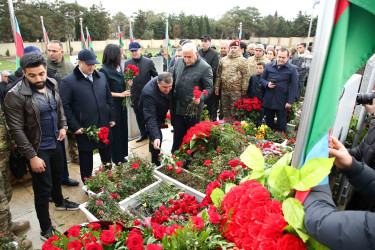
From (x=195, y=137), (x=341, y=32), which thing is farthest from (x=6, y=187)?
(x=341, y=32)

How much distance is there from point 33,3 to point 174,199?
51.9 metres

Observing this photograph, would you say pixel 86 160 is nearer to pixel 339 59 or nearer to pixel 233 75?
pixel 339 59

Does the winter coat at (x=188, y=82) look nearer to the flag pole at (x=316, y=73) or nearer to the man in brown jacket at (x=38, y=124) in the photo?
the man in brown jacket at (x=38, y=124)

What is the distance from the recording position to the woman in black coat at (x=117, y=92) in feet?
11.7

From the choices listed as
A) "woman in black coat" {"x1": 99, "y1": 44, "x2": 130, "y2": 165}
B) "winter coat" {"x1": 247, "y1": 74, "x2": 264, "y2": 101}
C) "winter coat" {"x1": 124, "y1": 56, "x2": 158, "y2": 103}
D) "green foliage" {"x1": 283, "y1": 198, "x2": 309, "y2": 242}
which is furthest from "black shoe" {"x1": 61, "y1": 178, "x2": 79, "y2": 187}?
Result: "winter coat" {"x1": 247, "y1": 74, "x2": 264, "y2": 101}

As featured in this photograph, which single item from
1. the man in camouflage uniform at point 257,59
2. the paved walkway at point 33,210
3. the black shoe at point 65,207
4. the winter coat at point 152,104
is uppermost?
the man in camouflage uniform at point 257,59

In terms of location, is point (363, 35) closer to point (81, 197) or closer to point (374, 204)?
point (374, 204)

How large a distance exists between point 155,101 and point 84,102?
2.98 ft

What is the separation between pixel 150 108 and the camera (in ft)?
10.9

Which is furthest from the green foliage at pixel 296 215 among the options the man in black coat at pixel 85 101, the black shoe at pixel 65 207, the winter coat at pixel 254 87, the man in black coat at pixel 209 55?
the man in black coat at pixel 209 55

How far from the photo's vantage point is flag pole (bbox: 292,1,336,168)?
0.97 m

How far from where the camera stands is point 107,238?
4.27 feet

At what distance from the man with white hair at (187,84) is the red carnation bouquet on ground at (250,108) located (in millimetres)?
1176

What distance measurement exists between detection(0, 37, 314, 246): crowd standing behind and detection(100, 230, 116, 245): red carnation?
142 cm
